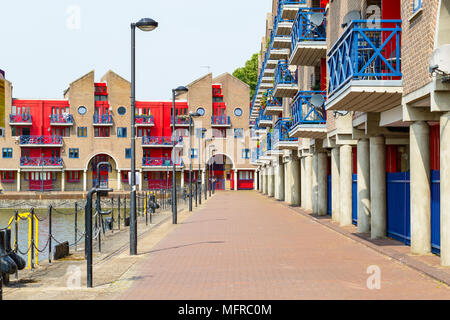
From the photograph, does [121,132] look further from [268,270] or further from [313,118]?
[268,270]

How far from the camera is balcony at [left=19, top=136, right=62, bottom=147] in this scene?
233ft

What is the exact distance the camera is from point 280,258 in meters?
12.7

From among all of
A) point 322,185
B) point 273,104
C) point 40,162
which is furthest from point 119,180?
point 322,185

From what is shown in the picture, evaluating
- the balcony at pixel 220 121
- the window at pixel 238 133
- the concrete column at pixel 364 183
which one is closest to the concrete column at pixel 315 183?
the concrete column at pixel 364 183

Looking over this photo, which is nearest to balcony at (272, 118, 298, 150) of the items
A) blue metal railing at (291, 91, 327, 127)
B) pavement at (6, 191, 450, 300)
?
blue metal railing at (291, 91, 327, 127)

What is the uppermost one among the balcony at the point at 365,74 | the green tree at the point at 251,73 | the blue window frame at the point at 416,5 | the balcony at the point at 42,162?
the green tree at the point at 251,73

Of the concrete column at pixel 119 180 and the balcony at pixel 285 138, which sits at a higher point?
the balcony at pixel 285 138

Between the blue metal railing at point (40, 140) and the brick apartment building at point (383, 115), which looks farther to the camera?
the blue metal railing at point (40, 140)

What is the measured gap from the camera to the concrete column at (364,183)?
1753cm

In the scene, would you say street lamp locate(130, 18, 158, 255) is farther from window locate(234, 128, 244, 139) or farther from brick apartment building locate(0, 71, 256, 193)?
window locate(234, 128, 244, 139)

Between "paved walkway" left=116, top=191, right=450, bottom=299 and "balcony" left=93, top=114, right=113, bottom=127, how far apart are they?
5597cm

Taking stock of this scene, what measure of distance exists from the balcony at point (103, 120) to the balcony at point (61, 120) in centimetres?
293

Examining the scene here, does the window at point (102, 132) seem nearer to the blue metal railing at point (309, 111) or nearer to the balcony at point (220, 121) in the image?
the balcony at point (220, 121)
